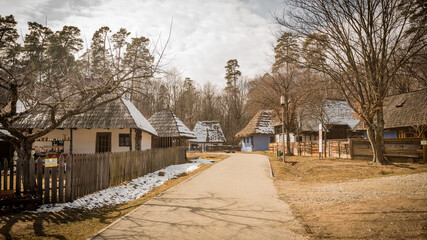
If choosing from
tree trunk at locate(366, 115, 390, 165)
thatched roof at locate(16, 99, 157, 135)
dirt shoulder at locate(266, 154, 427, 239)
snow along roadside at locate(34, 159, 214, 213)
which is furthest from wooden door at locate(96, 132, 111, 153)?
tree trunk at locate(366, 115, 390, 165)

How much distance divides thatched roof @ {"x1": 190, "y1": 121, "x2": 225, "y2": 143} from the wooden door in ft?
98.5

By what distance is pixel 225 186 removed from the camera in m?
11.5

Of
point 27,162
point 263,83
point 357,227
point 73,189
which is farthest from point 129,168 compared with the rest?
point 263,83

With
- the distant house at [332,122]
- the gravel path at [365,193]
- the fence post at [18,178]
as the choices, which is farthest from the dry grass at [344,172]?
the distant house at [332,122]

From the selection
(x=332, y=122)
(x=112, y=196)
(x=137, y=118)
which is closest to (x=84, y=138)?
(x=137, y=118)

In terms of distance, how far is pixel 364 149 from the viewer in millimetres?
19922

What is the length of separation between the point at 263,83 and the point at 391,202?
24007mm

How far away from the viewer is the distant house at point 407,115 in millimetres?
20594

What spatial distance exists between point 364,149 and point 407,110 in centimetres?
662

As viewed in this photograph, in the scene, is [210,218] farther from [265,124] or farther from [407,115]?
[265,124]

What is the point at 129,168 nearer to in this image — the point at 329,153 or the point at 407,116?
the point at 329,153

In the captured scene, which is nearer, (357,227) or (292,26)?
(357,227)

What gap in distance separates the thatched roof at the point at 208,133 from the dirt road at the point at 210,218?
128 feet

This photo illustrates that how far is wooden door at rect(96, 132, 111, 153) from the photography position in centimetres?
1920
